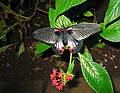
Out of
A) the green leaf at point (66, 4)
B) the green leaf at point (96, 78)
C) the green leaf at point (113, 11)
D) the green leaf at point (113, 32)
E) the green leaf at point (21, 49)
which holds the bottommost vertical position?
the green leaf at point (21, 49)

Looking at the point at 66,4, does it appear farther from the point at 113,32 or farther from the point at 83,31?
the point at 113,32

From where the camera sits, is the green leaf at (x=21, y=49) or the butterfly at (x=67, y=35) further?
the green leaf at (x=21, y=49)

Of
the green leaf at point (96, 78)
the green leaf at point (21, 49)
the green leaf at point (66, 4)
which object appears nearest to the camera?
the green leaf at point (66, 4)

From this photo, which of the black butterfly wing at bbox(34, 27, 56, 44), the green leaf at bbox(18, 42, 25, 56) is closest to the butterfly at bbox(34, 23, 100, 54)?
the black butterfly wing at bbox(34, 27, 56, 44)

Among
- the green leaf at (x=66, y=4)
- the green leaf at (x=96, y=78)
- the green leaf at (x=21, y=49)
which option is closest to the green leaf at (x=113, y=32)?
the green leaf at (x=96, y=78)

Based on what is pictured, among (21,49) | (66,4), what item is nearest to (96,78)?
(66,4)

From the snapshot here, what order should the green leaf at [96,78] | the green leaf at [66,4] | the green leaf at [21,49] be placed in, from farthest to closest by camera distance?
the green leaf at [21,49] < the green leaf at [96,78] < the green leaf at [66,4]

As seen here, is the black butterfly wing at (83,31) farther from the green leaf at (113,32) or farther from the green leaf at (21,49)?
the green leaf at (21,49)

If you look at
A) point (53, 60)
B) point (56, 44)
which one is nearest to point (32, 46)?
point (53, 60)
